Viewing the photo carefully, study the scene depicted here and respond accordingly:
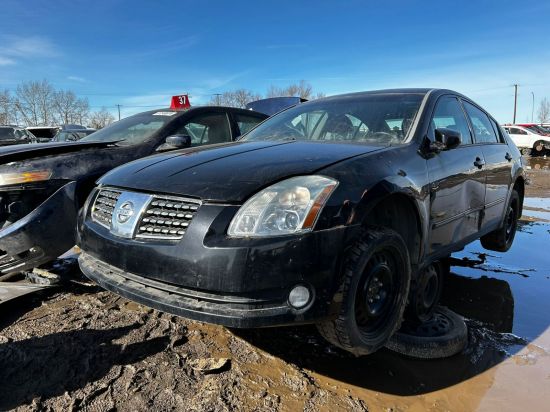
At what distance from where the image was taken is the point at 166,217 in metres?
2.16

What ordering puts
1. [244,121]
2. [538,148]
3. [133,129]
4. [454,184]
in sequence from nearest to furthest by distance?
[454,184] < [133,129] < [244,121] < [538,148]

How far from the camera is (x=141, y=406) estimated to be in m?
2.03

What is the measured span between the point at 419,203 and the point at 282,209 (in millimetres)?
1013

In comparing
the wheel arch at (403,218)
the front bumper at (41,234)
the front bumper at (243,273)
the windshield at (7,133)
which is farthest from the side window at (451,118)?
the windshield at (7,133)

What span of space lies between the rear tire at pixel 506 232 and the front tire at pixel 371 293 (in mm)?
2611

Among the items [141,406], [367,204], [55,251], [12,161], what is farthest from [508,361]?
[12,161]

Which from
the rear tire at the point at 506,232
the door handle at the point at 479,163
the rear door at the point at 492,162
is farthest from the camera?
the rear tire at the point at 506,232

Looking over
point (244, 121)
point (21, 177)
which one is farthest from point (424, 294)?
point (244, 121)

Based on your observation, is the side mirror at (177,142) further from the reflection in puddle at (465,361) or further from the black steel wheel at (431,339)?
the black steel wheel at (431,339)

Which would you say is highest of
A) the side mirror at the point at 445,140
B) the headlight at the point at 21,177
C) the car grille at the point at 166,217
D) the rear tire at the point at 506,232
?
the side mirror at the point at 445,140

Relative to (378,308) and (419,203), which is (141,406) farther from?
(419,203)

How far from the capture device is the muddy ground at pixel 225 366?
2115 mm

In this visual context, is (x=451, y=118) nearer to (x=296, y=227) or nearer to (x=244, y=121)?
(x=296, y=227)

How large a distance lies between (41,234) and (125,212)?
1.22 m
